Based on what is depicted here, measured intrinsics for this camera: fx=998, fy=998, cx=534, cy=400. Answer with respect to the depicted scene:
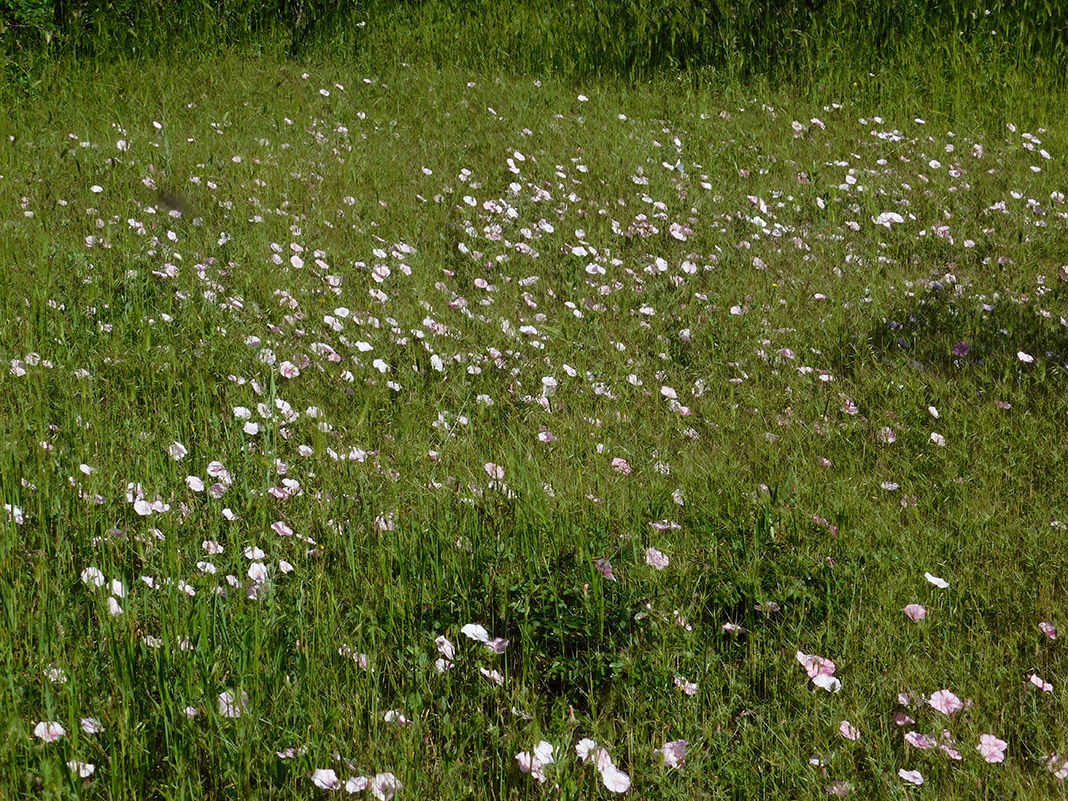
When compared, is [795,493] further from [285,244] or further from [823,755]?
[285,244]

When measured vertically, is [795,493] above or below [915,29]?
below

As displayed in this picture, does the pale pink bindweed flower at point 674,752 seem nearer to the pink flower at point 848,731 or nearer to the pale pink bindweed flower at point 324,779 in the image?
the pink flower at point 848,731

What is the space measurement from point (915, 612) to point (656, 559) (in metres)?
0.65

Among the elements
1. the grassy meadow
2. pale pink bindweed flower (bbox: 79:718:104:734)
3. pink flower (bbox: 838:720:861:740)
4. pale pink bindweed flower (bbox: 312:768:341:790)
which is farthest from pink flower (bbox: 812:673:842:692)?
pale pink bindweed flower (bbox: 79:718:104:734)

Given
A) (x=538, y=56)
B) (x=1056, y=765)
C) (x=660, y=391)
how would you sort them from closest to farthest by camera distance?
(x=1056, y=765) → (x=660, y=391) → (x=538, y=56)

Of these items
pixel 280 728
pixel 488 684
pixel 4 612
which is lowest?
pixel 488 684

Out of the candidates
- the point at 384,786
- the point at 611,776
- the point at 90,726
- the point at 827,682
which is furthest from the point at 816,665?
the point at 90,726

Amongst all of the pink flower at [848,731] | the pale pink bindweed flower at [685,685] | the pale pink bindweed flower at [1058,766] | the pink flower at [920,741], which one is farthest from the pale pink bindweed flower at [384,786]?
the pale pink bindweed flower at [1058,766]

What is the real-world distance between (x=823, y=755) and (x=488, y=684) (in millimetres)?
723

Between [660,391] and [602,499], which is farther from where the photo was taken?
[660,391]

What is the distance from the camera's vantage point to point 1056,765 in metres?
2.04

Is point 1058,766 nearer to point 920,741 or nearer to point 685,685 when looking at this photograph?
point 920,741

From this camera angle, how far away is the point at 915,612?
2.48m

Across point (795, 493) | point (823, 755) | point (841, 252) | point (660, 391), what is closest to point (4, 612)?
point (823, 755)
